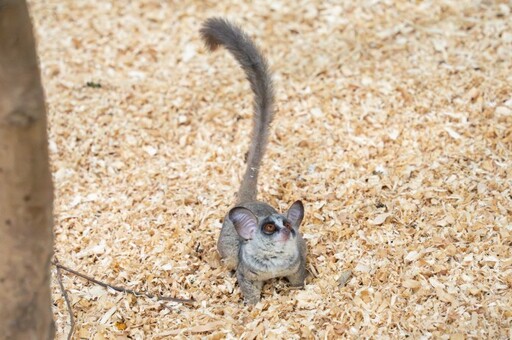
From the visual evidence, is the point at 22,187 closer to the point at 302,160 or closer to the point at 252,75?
the point at 252,75

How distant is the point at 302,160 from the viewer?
5605 mm

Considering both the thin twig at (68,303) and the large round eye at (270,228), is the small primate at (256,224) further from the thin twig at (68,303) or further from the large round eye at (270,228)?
the thin twig at (68,303)

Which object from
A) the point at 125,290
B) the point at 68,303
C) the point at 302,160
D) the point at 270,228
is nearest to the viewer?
the point at 270,228

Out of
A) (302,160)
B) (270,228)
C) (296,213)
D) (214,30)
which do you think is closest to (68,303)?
(270,228)

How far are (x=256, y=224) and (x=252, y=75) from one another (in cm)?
107

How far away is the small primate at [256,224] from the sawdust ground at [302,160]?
0.18 meters

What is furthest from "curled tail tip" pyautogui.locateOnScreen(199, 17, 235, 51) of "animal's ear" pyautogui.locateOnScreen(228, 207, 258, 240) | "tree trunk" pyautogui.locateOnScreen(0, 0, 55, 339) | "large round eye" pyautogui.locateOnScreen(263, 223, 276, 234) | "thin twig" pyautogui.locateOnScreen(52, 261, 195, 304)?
"tree trunk" pyautogui.locateOnScreen(0, 0, 55, 339)

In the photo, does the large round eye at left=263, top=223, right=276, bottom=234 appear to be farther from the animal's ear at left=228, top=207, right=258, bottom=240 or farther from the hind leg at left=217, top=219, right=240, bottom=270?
the hind leg at left=217, top=219, right=240, bottom=270

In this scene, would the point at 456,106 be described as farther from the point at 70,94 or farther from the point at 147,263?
the point at 70,94

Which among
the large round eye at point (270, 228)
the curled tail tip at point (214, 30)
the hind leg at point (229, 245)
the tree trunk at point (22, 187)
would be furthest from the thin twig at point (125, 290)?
the curled tail tip at point (214, 30)

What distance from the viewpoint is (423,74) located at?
6.20m

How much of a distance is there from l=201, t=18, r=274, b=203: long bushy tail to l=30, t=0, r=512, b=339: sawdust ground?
1.53 feet

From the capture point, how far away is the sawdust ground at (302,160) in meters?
4.17

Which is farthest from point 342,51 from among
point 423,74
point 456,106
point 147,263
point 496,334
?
point 496,334
